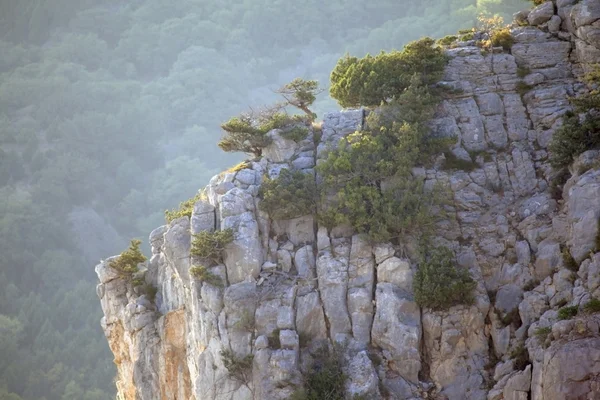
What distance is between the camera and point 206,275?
3559 cm

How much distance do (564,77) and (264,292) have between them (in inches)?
743

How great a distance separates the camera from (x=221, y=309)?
35.1 m

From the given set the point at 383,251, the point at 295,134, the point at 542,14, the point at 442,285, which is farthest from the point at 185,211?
the point at 542,14

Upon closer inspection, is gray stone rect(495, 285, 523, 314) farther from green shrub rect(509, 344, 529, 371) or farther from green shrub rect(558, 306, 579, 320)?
green shrub rect(558, 306, 579, 320)

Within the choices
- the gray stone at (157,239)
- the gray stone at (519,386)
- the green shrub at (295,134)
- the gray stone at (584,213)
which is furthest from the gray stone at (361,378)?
the gray stone at (157,239)

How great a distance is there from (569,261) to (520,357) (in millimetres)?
4417

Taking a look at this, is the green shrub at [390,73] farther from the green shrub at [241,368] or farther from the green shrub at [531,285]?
the green shrub at [241,368]

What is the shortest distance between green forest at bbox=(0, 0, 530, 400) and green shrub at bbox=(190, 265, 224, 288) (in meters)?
65.0

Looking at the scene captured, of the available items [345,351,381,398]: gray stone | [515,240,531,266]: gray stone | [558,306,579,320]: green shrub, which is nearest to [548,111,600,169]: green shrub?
[515,240,531,266]: gray stone

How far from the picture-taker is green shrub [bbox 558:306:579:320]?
28859 mm

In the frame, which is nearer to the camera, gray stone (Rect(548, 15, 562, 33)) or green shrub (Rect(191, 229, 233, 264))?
green shrub (Rect(191, 229, 233, 264))

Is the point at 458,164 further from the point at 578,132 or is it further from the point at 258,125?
the point at 258,125

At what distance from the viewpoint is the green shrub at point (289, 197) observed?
3641cm

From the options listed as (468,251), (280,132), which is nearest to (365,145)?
(280,132)
